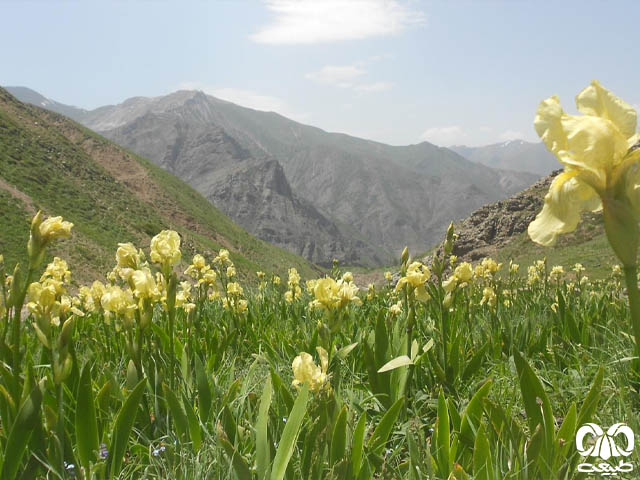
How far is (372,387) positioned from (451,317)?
1.49 metres

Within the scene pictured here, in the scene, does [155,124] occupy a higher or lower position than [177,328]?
higher

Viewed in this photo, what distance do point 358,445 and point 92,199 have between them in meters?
36.0

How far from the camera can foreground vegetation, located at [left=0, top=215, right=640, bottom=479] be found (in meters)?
1.69

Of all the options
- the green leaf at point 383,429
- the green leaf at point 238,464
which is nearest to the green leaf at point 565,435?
the green leaf at point 383,429

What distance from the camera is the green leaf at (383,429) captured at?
74.4 inches

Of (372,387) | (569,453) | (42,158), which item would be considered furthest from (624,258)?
(42,158)

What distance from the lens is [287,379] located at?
306cm

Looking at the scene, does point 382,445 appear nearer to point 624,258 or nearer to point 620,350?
point 624,258

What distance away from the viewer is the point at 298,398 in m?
1.65

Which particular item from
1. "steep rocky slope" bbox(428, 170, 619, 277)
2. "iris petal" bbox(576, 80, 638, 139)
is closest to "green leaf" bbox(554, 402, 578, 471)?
"iris petal" bbox(576, 80, 638, 139)

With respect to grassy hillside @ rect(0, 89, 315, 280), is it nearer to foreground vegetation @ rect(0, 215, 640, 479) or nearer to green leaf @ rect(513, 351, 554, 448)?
foreground vegetation @ rect(0, 215, 640, 479)

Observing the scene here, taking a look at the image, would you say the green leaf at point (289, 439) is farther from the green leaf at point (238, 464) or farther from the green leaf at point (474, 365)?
the green leaf at point (474, 365)

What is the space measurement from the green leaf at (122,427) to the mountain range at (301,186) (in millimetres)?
83868

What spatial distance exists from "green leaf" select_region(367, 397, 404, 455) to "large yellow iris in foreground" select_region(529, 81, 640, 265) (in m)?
0.93
